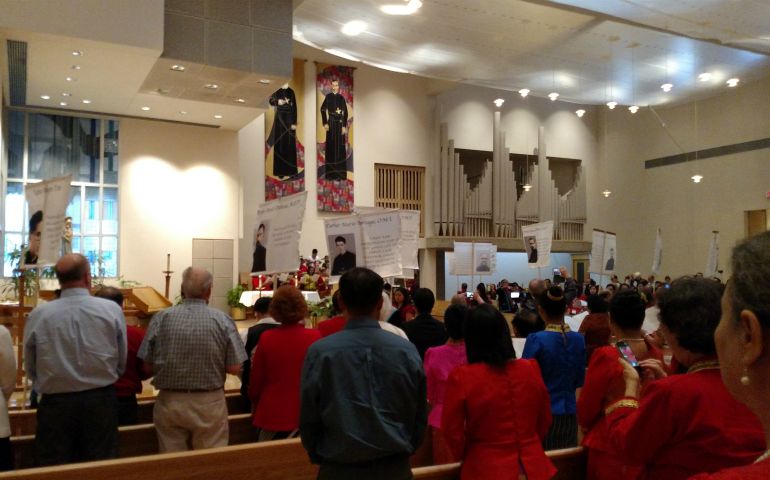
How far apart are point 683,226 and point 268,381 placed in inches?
652

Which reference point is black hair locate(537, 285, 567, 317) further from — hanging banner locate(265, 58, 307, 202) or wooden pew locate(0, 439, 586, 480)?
hanging banner locate(265, 58, 307, 202)

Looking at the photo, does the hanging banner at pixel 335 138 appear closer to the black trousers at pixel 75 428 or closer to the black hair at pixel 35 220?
the black hair at pixel 35 220

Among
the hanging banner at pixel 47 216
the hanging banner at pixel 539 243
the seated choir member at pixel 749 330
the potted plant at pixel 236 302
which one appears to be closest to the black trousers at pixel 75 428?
the hanging banner at pixel 47 216

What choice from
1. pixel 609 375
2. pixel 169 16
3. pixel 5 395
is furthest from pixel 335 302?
pixel 169 16

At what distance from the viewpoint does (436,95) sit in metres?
17.2

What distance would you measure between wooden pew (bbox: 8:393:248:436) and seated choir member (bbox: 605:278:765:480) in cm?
300

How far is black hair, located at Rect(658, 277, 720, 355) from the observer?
1722 millimetres

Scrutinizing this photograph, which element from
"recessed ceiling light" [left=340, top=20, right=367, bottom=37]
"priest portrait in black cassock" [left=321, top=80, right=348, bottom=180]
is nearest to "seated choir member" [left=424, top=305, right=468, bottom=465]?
"recessed ceiling light" [left=340, top=20, right=367, bottom=37]

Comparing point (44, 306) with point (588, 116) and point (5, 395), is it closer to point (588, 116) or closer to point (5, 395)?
point (5, 395)

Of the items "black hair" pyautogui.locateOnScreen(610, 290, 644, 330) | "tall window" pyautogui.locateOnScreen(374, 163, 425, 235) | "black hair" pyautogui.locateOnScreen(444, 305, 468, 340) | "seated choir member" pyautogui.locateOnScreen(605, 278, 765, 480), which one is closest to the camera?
"seated choir member" pyautogui.locateOnScreen(605, 278, 765, 480)

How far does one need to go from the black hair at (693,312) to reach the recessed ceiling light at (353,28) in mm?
9135

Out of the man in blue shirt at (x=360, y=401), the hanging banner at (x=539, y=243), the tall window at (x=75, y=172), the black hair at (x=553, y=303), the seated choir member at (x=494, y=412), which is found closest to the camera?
the man in blue shirt at (x=360, y=401)

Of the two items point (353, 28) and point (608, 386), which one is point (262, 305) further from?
point (353, 28)

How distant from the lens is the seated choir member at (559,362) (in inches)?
135
